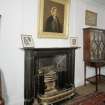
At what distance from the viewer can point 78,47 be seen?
4.16 metres

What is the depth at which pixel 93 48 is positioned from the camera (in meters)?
4.30

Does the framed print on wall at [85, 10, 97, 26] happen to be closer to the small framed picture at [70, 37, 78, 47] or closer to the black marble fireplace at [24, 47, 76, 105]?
the small framed picture at [70, 37, 78, 47]

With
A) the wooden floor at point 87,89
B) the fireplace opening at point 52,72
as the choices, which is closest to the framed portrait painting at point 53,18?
the fireplace opening at point 52,72

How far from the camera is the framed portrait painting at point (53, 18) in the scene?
3361 millimetres

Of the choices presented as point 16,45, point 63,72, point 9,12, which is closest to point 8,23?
point 9,12

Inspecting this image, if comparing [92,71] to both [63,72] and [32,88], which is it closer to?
[63,72]

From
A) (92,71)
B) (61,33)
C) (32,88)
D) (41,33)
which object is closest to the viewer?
(32,88)

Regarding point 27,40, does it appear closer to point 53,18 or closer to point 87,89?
point 53,18

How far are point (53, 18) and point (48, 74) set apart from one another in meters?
1.23

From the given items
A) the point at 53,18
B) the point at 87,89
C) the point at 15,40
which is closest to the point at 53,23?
the point at 53,18

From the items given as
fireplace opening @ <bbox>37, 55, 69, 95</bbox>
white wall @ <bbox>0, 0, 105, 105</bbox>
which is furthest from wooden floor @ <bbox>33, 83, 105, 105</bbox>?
white wall @ <bbox>0, 0, 105, 105</bbox>

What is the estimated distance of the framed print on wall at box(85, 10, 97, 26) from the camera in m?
4.47

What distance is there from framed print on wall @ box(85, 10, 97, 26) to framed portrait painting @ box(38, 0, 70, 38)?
0.82 metres

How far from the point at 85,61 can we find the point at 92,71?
2.13 feet
